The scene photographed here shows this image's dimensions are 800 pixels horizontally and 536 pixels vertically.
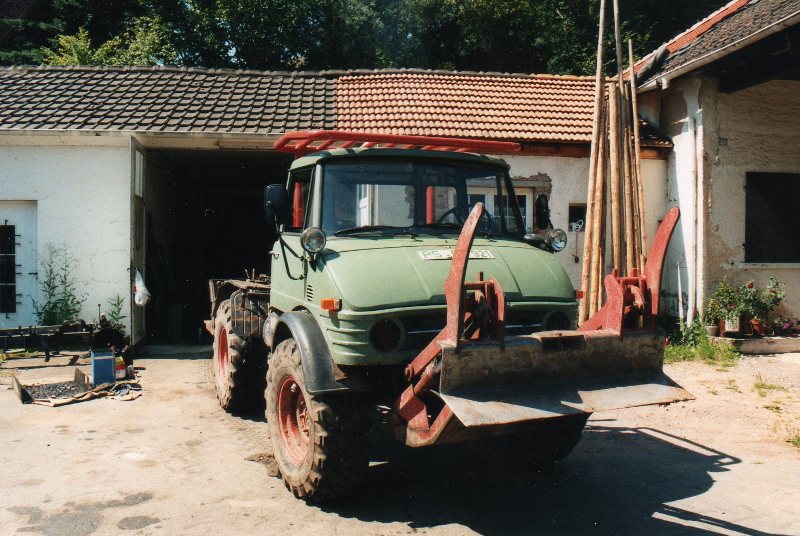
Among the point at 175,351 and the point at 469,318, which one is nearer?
the point at 469,318

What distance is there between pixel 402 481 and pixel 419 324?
130 centimetres

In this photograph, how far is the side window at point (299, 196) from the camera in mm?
5066

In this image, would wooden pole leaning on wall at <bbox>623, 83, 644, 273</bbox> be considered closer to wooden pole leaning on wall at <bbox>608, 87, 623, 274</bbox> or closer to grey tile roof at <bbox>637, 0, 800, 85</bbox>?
wooden pole leaning on wall at <bbox>608, 87, 623, 274</bbox>

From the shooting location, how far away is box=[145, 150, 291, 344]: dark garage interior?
12.2 meters

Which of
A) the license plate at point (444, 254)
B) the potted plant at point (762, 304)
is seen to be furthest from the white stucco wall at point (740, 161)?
the license plate at point (444, 254)

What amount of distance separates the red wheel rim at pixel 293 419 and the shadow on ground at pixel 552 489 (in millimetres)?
462

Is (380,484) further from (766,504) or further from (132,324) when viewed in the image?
(132,324)

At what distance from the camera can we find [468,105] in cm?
1191

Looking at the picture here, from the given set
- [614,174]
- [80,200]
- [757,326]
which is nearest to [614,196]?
[614,174]

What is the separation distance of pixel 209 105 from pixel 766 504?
33.4 ft

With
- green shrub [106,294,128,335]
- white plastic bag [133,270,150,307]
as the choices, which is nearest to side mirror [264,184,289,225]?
white plastic bag [133,270,150,307]

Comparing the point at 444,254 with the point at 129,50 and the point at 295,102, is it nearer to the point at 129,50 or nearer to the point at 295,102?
the point at 295,102

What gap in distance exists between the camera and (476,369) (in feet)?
11.7

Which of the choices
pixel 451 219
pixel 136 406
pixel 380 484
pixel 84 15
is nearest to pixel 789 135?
pixel 451 219
